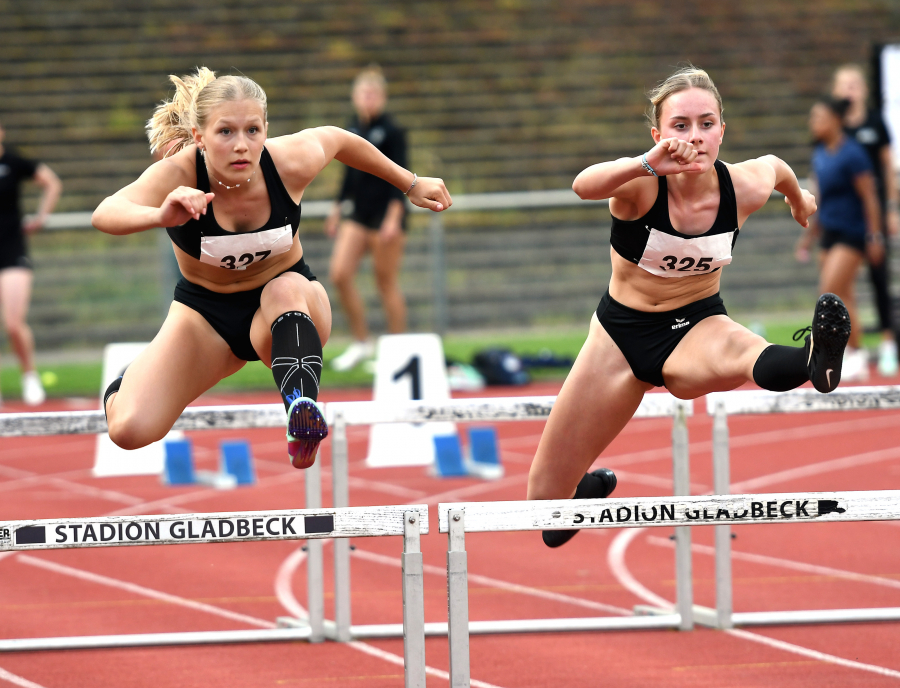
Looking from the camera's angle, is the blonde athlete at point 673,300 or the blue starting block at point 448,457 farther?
the blue starting block at point 448,457

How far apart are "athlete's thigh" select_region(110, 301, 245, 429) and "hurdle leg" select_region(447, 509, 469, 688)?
1245 mm

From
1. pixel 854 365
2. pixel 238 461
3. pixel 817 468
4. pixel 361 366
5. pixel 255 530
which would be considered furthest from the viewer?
pixel 361 366

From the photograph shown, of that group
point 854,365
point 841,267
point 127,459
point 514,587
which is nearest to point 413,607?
point 514,587

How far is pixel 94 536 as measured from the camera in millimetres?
3309

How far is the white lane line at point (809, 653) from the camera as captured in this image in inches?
173

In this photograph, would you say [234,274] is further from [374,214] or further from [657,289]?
[374,214]

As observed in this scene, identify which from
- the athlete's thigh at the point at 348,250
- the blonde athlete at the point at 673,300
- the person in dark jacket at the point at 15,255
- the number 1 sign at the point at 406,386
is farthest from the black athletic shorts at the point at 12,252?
the blonde athlete at the point at 673,300

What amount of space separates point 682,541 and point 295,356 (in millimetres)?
1948

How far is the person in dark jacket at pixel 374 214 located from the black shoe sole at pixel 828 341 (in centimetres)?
703

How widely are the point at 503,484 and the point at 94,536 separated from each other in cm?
459

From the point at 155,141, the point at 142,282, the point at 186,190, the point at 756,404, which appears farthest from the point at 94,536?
the point at 142,282

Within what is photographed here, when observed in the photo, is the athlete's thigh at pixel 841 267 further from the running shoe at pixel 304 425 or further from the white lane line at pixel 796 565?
the running shoe at pixel 304 425

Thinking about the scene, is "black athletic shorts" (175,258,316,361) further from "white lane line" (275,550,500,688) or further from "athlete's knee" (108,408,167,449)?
"white lane line" (275,550,500,688)

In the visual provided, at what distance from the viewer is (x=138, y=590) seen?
5719 millimetres
